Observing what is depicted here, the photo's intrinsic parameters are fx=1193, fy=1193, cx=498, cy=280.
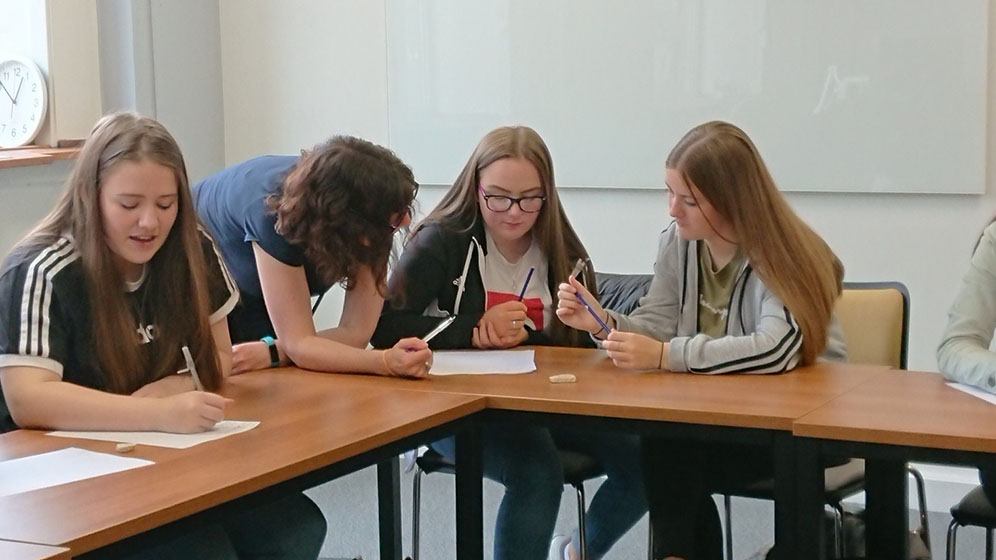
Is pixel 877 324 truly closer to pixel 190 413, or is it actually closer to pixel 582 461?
pixel 582 461

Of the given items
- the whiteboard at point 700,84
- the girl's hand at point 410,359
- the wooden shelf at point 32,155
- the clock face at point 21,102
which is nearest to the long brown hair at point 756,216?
the girl's hand at point 410,359

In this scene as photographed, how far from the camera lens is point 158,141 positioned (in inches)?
76.6

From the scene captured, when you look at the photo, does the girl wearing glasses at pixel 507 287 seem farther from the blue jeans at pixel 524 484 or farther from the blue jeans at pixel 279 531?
the blue jeans at pixel 279 531

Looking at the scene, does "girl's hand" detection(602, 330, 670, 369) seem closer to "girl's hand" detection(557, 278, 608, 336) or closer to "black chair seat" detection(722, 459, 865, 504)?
"girl's hand" detection(557, 278, 608, 336)

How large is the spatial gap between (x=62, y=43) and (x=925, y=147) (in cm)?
274

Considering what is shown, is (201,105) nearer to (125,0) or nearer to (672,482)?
(125,0)

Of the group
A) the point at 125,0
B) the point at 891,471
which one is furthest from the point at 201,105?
the point at 891,471

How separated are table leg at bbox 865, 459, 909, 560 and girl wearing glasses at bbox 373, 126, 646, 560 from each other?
0.48 m

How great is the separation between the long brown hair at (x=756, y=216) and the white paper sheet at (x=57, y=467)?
3.81 ft

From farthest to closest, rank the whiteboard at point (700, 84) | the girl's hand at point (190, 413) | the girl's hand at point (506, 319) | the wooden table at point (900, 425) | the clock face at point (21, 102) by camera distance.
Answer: the clock face at point (21, 102), the whiteboard at point (700, 84), the girl's hand at point (506, 319), the girl's hand at point (190, 413), the wooden table at point (900, 425)

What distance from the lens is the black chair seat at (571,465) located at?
2445 millimetres

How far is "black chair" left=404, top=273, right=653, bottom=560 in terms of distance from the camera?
8.05 ft

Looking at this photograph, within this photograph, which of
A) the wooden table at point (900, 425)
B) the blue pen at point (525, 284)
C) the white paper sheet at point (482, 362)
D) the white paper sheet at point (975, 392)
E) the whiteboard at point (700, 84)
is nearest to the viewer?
the wooden table at point (900, 425)

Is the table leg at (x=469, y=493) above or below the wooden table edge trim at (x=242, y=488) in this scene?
below
